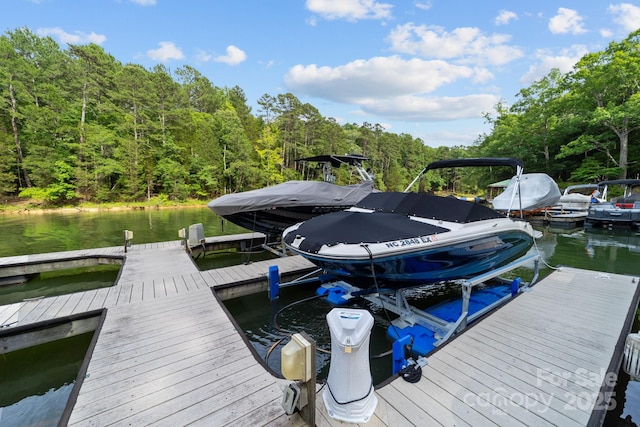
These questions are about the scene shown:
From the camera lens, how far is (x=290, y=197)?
621 cm

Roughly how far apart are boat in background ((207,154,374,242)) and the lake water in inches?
68.5

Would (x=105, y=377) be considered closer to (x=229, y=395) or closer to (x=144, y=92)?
(x=229, y=395)

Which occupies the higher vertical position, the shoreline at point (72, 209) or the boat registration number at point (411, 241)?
the boat registration number at point (411, 241)

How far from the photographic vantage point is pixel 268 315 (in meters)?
4.55

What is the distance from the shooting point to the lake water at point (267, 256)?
332 centimetres

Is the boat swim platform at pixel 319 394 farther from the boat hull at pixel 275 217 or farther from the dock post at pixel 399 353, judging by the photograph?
the boat hull at pixel 275 217

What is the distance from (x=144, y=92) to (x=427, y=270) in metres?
28.6

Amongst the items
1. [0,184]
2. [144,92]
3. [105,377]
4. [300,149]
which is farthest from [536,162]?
[0,184]

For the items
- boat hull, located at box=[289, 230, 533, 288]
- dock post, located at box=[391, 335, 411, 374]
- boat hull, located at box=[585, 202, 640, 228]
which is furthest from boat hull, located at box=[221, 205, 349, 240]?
boat hull, located at box=[585, 202, 640, 228]

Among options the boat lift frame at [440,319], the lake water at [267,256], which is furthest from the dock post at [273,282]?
the boat lift frame at [440,319]

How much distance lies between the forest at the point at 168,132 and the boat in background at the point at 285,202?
44.1ft

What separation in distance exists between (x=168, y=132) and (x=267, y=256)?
2287 centimetres

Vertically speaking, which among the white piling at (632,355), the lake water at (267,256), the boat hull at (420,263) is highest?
the boat hull at (420,263)

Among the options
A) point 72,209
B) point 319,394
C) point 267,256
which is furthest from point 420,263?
point 72,209
